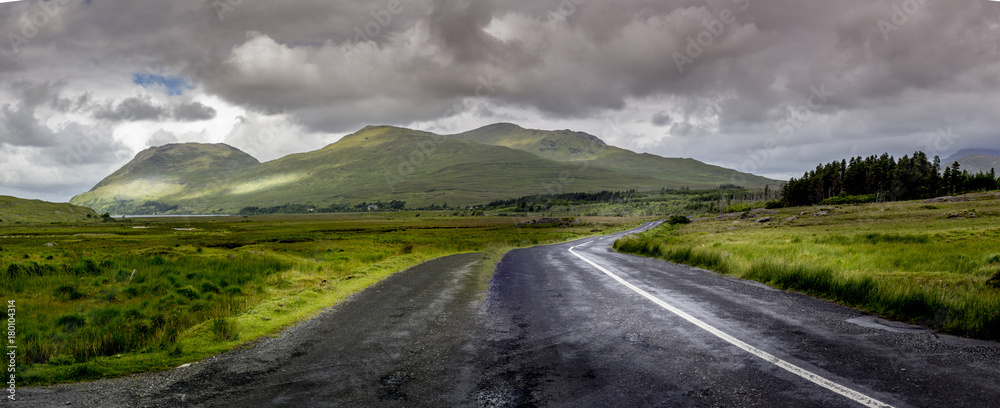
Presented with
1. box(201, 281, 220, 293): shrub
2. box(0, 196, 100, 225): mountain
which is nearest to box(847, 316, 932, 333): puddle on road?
box(201, 281, 220, 293): shrub

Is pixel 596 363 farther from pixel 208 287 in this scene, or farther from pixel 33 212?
pixel 33 212

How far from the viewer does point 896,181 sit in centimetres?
12375

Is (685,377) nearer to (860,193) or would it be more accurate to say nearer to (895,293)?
(895,293)

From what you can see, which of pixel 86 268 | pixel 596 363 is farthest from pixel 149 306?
pixel 596 363

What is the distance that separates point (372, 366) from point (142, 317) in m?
11.9

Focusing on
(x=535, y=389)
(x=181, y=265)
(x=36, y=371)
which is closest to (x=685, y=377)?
(x=535, y=389)

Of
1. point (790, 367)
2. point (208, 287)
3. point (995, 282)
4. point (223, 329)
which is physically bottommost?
point (208, 287)

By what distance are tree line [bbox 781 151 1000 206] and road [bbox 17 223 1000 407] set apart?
5965 inches

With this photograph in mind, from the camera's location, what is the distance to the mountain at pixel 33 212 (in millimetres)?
153613

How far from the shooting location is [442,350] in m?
8.05

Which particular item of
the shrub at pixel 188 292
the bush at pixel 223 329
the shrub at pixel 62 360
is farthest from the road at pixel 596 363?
the shrub at pixel 188 292

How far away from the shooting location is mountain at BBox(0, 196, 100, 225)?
154 m

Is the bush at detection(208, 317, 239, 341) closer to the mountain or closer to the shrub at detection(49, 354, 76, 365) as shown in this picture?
the shrub at detection(49, 354, 76, 365)

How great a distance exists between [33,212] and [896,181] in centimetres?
28773
